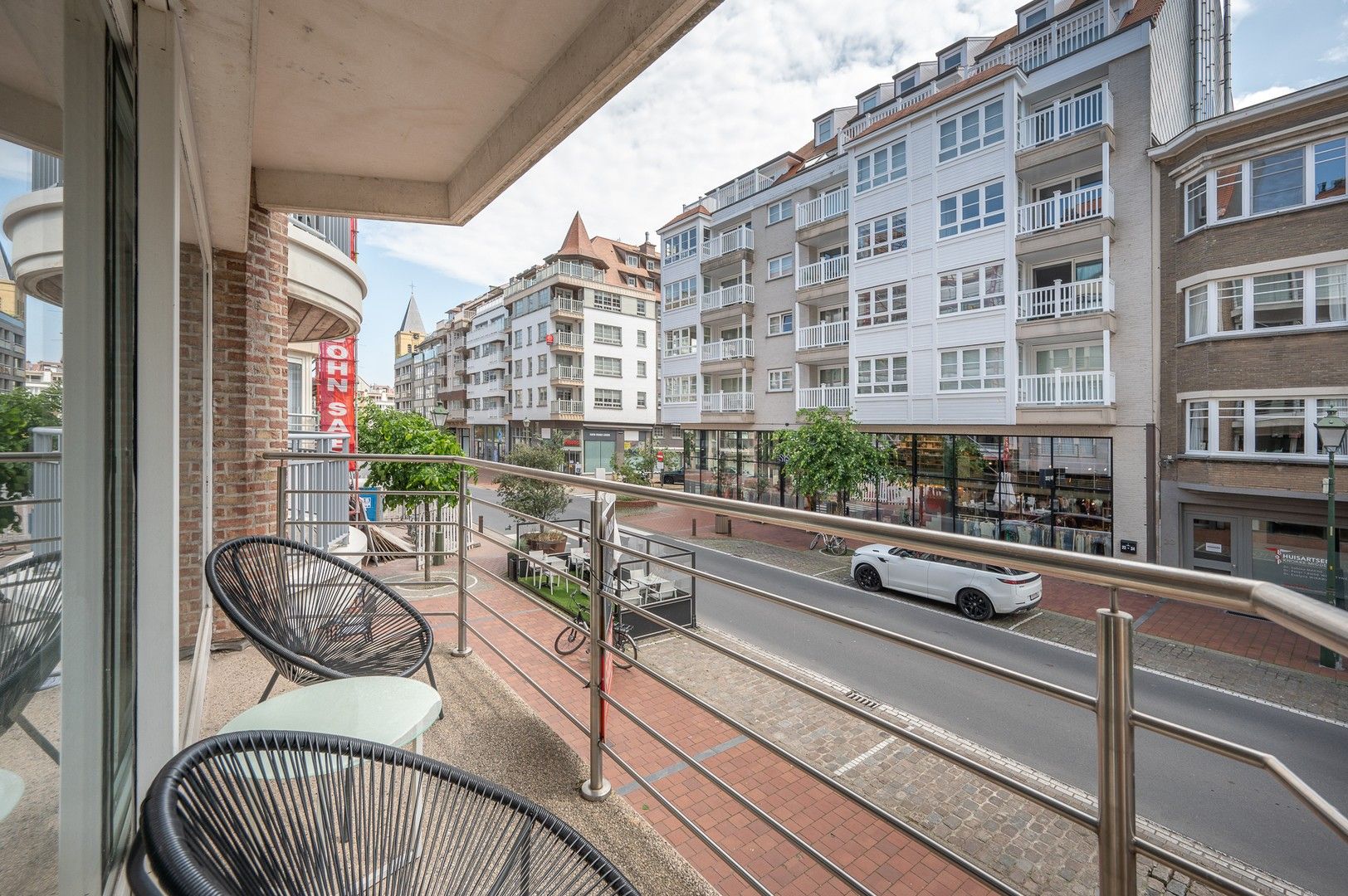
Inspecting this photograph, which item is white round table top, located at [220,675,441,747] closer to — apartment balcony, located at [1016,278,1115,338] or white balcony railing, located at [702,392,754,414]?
apartment balcony, located at [1016,278,1115,338]

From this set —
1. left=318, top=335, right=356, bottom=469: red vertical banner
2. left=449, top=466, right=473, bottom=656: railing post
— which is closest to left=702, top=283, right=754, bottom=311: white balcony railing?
left=318, top=335, right=356, bottom=469: red vertical banner

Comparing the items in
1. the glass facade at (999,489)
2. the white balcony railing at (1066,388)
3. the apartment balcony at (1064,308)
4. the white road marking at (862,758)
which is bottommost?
the white road marking at (862,758)

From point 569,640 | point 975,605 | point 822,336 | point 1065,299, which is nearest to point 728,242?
point 822,336

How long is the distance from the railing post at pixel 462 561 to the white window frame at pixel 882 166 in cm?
1750

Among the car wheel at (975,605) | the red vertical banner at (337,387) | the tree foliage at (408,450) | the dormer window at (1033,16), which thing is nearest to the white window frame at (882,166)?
the dormer window at (1033,16)

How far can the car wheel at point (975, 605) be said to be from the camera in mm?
10625

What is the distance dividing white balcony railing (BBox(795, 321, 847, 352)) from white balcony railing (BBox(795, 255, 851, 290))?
1394 mm

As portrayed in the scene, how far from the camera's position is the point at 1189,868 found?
0.91 m

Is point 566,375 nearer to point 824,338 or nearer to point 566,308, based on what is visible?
point 566,308

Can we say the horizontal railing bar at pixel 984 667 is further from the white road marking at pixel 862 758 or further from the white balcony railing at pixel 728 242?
the white balcony railing at pixel 728 242

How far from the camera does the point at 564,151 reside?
2.86m

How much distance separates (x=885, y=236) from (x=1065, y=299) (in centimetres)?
527

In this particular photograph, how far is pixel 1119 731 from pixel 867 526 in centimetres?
53

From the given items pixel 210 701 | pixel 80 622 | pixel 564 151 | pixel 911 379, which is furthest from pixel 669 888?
pixel 911 379
